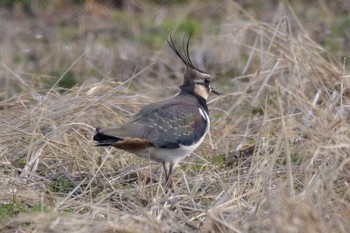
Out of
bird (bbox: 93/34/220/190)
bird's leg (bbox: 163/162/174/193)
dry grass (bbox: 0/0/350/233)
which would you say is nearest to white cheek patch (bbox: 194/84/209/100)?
bird (bbox: 93/34/220/190)

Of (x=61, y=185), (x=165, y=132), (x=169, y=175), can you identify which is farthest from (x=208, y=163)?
(x=61, y=185)

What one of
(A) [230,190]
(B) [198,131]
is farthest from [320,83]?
(A) [230,190]

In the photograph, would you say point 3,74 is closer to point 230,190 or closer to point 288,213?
point 230,190

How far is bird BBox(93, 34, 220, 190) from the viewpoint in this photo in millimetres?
6992

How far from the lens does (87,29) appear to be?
44.1 feet

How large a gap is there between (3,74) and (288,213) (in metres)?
5.84

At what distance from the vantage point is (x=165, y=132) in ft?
24.1

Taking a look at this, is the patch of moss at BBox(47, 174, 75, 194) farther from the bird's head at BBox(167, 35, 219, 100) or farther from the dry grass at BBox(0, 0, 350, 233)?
the bird's head at BBox(167, 35, 219, 100)

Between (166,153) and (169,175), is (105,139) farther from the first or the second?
(169,175)

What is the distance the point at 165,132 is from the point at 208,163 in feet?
2.05

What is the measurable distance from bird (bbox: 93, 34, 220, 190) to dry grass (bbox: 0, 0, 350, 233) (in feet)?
0.65

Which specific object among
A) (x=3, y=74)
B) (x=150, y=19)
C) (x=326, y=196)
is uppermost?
(x=326, y=196)

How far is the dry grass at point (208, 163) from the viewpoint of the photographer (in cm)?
588

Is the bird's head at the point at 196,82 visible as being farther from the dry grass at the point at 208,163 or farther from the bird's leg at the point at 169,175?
the bird's leg at the point at 169,175
